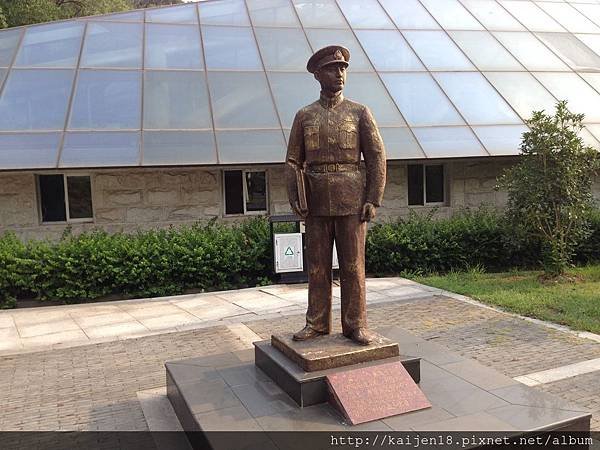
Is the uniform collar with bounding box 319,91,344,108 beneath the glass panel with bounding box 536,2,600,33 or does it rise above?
beneath

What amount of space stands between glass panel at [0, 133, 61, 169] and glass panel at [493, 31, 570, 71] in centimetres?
1096

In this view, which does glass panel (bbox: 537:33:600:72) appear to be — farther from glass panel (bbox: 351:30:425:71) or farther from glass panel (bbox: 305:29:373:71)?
glass panel (bbox: 305:29:373:71)

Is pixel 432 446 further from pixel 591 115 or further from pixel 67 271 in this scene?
pixel 591 115

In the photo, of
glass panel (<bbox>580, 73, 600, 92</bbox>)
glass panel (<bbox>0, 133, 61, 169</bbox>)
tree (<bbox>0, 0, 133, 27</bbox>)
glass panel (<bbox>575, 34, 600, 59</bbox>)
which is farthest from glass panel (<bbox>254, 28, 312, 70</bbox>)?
tree (<bbox>0, 0, 133, 27</bbox>)

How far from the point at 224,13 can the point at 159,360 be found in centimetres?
1034

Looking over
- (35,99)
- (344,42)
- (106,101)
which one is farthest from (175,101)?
(344,42)

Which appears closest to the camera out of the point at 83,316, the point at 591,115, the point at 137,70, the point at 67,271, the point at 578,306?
the point at 578,306

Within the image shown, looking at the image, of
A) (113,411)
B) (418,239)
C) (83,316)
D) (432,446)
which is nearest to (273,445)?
(432,446)

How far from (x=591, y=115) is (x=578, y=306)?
6653 mm

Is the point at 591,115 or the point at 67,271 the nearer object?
the point at 67,271

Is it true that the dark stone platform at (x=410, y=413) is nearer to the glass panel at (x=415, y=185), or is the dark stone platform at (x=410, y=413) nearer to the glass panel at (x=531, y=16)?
the glass panel at (x=415, y=185)

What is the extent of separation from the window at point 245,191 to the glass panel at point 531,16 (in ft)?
30.4

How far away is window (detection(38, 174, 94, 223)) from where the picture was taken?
10328mm

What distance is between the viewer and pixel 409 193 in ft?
39.2
